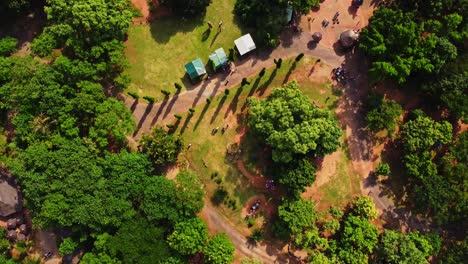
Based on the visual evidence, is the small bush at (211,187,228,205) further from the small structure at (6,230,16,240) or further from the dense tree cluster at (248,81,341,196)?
the small structure at (6,230,16,240)

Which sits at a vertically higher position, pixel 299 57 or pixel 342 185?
pixel 299 57

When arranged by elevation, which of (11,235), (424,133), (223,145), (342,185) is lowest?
(342,185)

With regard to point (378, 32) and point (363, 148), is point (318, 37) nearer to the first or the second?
point (378, 32)

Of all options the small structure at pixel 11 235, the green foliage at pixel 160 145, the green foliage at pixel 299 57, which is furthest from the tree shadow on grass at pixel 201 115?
the small structure at pixel 11 235

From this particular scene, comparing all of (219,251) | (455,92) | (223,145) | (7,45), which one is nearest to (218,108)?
(223,145)

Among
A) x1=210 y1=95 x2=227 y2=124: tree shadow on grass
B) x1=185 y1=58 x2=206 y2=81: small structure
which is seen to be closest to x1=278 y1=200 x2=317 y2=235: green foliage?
x1=210 y1=95 x2=227 y2=124: tree shadow on grass

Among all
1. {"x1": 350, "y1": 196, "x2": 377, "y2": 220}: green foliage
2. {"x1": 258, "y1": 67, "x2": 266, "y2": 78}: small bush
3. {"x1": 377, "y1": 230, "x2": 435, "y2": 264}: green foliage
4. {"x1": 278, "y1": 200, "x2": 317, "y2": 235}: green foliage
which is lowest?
{"x1": 377, "y1": 230, "x2": 435, "y2": 264}: green foliage

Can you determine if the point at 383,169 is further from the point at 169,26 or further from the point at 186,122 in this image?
the point at 169,26
